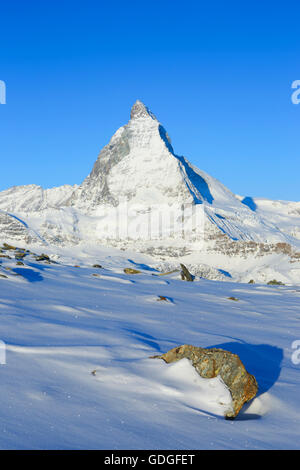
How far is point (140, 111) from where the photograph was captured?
587 ft

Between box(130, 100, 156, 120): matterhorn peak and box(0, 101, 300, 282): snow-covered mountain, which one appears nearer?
box(0, 101, 300, 282): snow-covered mountain

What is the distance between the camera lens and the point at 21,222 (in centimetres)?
12181

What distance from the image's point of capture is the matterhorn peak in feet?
584

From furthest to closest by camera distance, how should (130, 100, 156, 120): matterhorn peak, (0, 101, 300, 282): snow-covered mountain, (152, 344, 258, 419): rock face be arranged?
(130, 100, 156, 120): matterhorn peak
(0, 101, 300, 282): snow-covered mountain
(152, 344, 258, 419): rock face

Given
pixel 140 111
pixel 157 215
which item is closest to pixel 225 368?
pixel 157 215

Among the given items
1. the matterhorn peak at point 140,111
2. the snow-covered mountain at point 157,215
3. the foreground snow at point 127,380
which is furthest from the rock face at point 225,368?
the matterhorn peak at point 140,111

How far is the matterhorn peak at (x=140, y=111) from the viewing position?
7009 inches

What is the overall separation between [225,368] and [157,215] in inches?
5157

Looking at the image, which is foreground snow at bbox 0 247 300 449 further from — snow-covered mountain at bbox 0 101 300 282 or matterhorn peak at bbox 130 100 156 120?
matterhorn peak at bbox 130 100 156 120

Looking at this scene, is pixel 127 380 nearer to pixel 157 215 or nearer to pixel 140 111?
pixel 157 215

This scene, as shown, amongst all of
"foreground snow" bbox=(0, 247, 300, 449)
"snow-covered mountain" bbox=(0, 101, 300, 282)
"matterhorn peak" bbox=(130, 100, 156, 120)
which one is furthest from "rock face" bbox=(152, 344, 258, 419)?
"matterhorn peak" bbox=(130, 100, 156, 120)

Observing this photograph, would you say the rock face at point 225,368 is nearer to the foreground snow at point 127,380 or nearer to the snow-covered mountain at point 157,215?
the foreground snow at point 127,380

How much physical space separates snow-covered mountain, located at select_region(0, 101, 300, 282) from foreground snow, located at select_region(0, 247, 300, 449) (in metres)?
54.1

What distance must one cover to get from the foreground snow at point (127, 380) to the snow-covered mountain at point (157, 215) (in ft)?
177
